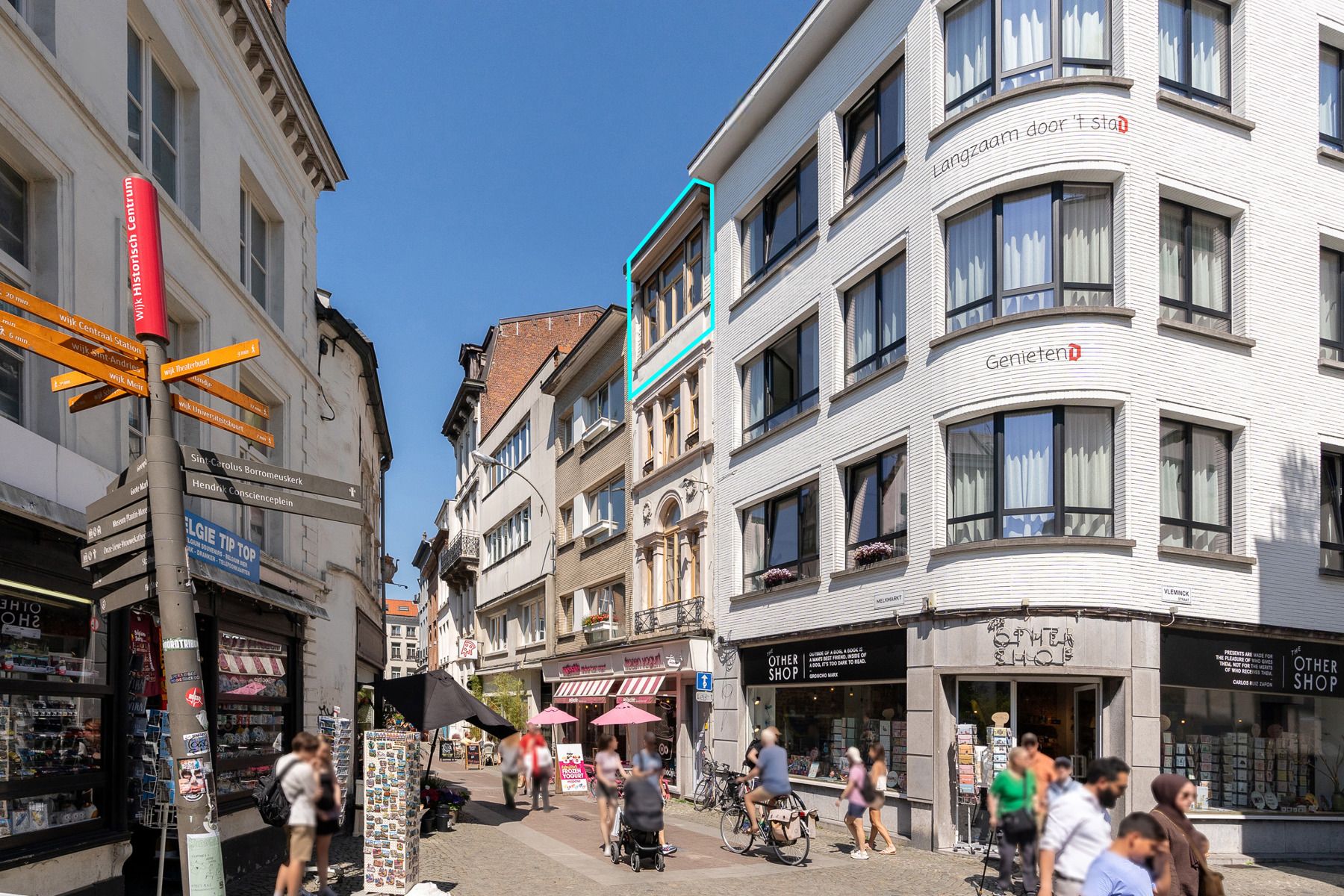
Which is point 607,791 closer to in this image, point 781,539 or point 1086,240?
point 781,539

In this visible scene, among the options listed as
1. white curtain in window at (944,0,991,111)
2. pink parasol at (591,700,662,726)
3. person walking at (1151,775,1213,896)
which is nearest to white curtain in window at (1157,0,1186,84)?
white curtain in window at (944,0,991,111)

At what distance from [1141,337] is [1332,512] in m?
4.97

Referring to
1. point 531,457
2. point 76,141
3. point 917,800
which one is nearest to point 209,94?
point 76,141

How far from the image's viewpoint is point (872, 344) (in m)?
20.8

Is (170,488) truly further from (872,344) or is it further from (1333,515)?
(1333,515)

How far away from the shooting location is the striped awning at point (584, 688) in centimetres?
3253

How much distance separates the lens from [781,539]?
78.1 feet

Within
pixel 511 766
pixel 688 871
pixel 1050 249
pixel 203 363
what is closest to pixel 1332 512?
pixel 1050 249

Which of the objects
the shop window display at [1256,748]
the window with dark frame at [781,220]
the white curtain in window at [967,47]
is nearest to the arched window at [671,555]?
the window with dark frame at [781,220]

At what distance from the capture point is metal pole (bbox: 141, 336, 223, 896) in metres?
6.75

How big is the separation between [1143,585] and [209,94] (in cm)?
1471

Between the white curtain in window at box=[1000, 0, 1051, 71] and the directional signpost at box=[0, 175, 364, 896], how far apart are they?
45.2ft

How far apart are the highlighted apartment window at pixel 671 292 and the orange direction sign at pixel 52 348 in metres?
21.1

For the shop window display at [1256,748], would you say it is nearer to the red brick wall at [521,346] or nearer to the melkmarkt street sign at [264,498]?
the melkmarkt street sign at [264,498]
